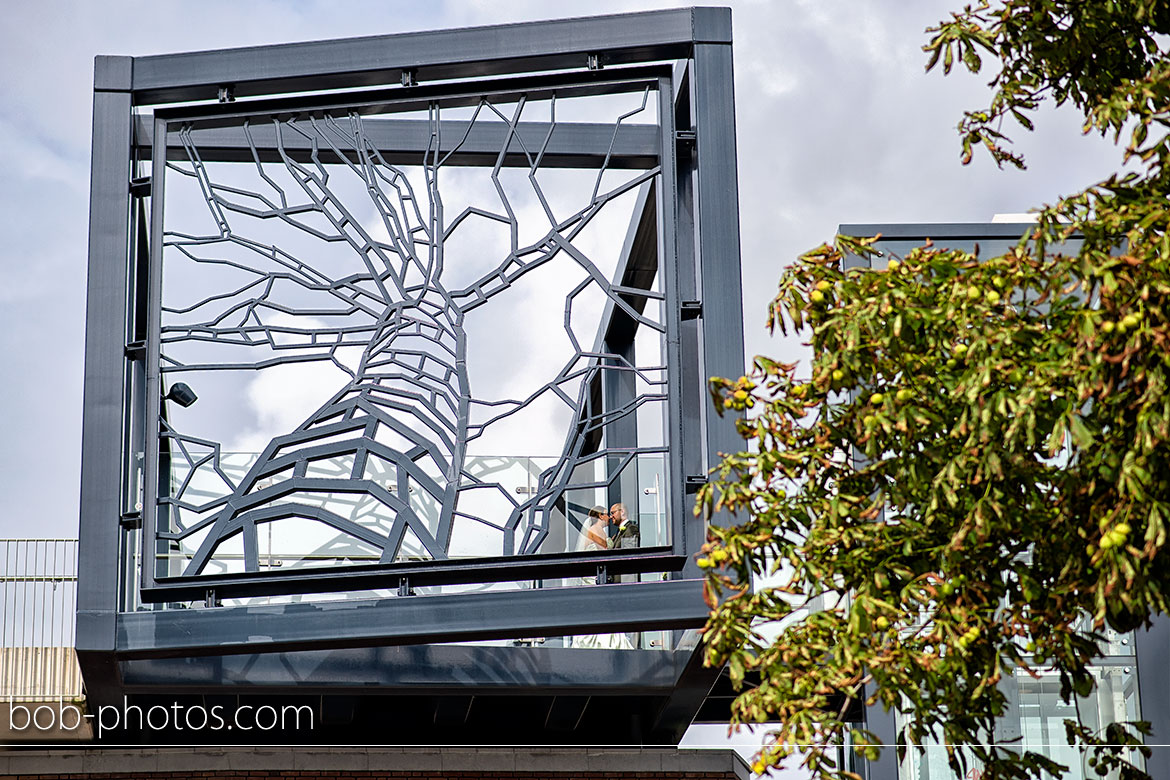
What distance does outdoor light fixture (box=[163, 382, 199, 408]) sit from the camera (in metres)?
9.58

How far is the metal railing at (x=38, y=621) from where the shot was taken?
12156 mm

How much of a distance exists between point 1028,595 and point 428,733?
780cm

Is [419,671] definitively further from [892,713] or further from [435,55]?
[435,55]

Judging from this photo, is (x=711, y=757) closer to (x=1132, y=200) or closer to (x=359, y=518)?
(x=359, y=518)

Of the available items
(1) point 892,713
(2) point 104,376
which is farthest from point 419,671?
(1) point 892,713

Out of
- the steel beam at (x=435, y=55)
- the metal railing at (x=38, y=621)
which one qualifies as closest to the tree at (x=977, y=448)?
the steel beam at (x=435, y=55)

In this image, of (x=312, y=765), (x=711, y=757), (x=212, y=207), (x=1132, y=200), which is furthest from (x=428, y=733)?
(x=1132, y=200)

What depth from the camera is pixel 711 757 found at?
12625 mm

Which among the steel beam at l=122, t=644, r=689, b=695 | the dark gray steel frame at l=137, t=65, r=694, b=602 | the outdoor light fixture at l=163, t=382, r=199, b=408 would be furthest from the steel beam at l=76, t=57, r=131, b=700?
the steel beam at l=122, t=644, r=689, b=695

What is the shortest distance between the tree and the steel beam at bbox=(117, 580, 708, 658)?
2.96m

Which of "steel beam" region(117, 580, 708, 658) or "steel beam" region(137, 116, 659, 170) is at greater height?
"steel beam" region(137, 116, 659, 170)

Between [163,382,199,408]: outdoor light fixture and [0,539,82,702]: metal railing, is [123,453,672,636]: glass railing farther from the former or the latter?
[0,539,82,702]: metal railing

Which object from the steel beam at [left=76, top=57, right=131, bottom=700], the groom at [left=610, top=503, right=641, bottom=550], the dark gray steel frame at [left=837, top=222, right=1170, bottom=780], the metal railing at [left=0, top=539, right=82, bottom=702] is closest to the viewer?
the steel beam at [left=76, top=57, right=131, bottom=700]

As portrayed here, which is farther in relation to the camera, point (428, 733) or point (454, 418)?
point (428, 733)
